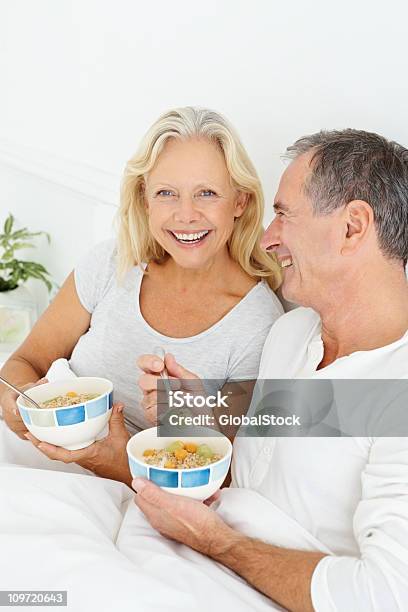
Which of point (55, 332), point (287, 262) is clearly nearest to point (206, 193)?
point (287, 262)

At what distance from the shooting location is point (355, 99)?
5.15 ft

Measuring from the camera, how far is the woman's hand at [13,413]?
5.17 ft

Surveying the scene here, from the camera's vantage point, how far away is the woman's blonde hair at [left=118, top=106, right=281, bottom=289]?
161 centimetres

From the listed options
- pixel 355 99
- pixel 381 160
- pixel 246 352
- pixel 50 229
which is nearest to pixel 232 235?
pixel 246 352

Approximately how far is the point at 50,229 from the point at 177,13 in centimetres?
112

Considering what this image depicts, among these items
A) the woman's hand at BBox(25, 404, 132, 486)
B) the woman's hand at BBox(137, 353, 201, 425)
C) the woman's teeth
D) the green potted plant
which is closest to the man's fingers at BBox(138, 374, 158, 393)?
the woman's hand at BBox(137, 353, 201, 425)

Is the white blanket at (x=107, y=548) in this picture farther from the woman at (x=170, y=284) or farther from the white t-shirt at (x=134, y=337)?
the white t-shirt at (x=134, y=337)

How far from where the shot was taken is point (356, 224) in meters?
1.28

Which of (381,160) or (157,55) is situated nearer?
(381,160)

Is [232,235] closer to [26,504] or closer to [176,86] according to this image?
[176,86]

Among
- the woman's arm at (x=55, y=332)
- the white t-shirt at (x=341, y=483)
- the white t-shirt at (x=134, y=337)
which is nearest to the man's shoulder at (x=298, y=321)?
the white t-shirt at (x=341, y=483)

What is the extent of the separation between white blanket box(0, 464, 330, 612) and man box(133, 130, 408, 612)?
32 mm

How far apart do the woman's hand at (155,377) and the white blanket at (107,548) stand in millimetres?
183

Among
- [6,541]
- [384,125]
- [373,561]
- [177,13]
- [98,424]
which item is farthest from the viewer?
[177,13]
